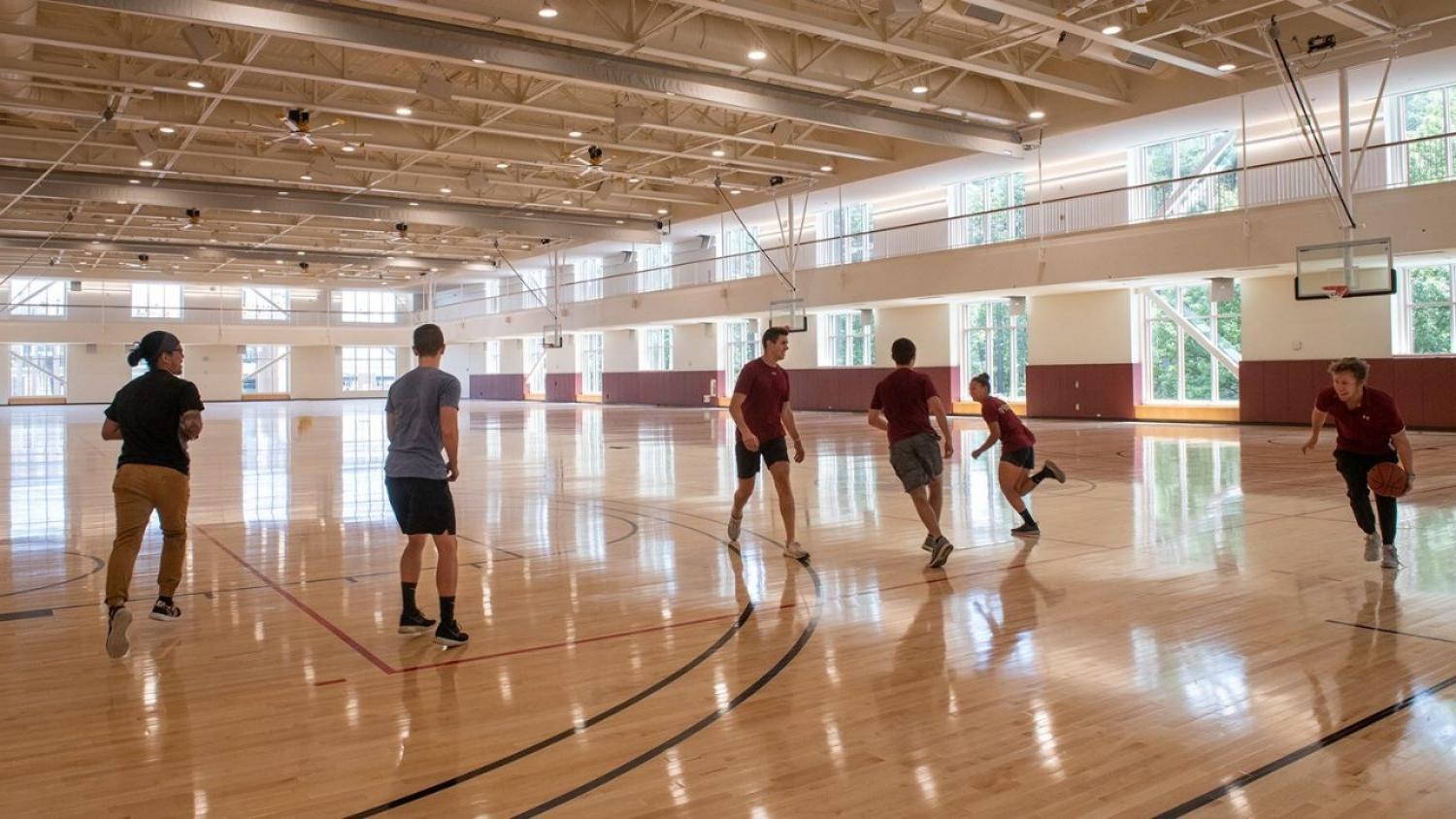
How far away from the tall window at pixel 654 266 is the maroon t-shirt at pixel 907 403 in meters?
34.3

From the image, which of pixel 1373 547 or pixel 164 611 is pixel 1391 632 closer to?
pixel 1373 547

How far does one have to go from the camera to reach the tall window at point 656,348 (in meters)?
48.0

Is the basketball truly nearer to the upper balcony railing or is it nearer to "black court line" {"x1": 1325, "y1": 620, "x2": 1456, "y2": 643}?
"black court line" {"x1": 1325, "y1": 620, "x2": 1456, "y2": 643}

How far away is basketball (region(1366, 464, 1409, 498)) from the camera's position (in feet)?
22.6

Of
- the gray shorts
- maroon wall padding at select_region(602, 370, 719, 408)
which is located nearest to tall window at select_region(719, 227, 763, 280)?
maroon wall padding at select_region(602, 370, 719, 408)

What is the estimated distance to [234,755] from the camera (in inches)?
157

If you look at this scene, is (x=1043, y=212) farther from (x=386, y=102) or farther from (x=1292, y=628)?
(x=1292, y=628)

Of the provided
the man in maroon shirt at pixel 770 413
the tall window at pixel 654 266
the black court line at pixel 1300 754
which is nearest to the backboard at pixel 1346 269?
the man in maroon shirt at pixel 770 413

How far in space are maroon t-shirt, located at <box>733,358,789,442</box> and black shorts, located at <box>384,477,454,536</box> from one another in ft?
9.50

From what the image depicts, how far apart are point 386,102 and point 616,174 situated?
790cm

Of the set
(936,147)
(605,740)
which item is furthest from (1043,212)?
(605,740)

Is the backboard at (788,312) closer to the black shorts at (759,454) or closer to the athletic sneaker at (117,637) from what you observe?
the black shorts at (759,454)

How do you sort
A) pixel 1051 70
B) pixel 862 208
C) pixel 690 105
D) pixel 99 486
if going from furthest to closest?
pixel 862 208
pixel 690 105
pixel 1051 70
pixel 99 486

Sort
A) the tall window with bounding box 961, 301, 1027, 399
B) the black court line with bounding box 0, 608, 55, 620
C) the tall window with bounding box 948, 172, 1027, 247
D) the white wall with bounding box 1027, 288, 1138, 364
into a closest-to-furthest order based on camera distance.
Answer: the black court line with bounding box 0, 608, 55, 620, the white wall with bounding box 1027, 288, 1138, 364, the tall window with bounding box 948, 172, 1027, 247, the tall window with bounding box 961, 301, 1027, 399
